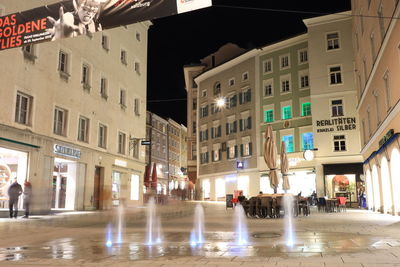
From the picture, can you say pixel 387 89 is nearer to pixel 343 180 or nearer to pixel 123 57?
pixel 343 180

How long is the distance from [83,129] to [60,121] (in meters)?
2.60

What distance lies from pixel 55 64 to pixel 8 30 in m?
11.9

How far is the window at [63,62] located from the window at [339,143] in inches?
987

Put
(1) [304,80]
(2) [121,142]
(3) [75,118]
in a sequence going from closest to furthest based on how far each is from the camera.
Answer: (3) [75,118], (2) [121,142], (1) [304,80]

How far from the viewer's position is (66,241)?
10062 millimetres

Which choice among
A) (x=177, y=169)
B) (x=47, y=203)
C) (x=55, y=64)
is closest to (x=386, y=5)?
(x=55, y=64)

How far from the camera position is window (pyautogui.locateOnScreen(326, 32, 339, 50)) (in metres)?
38.1

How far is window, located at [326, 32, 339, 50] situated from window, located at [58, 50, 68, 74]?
25246mm

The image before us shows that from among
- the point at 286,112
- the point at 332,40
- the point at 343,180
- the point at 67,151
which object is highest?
the point at 332,40

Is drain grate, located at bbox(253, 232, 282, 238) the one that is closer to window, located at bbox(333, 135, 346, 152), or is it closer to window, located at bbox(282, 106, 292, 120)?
window, located at bbox(333, 135, 346, 152)

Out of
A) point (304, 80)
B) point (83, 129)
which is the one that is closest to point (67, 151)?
point (83, 129)

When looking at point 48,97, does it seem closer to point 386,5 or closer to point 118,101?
point 118,101

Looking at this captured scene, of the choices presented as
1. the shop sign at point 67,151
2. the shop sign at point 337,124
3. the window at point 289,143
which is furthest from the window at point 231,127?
the shop sign at point 67,151

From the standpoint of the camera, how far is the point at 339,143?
3703 cm
